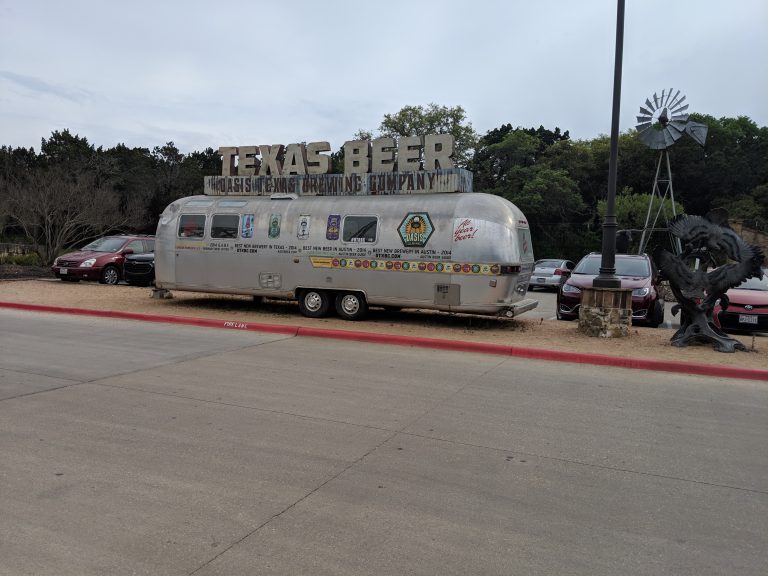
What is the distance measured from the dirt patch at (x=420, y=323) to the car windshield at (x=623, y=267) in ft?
6.08

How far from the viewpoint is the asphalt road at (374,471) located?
3.39 meters

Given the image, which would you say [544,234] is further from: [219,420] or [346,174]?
[219,420]

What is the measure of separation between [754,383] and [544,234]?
3076cm

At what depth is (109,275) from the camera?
2011 centimetres

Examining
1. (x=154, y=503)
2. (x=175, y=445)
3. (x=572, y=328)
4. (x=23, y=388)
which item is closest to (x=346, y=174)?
(x=572, y=328)

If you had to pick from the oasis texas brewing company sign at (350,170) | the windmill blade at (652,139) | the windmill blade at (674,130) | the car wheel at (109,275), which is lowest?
the car wheel at (109,275)

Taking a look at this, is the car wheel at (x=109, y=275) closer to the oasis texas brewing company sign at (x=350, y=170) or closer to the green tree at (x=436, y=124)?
the oasis texas brewing company sign at (x=350, y=170)

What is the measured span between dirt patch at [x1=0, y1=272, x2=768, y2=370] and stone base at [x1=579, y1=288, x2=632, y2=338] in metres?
0.20

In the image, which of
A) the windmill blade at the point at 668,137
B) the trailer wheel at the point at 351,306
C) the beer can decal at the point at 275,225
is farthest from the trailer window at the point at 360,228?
the windmill blade at the point at 668,137

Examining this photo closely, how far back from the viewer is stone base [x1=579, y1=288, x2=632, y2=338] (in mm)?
10711

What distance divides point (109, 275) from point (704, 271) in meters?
17.6

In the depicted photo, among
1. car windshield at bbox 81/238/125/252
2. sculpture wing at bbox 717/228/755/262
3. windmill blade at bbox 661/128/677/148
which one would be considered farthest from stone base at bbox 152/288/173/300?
windmill blade at bbox 661/128/677/148

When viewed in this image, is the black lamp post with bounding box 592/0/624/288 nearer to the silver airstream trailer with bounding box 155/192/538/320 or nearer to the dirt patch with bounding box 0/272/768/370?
the dirt patch with bounding box 0/272/768/370

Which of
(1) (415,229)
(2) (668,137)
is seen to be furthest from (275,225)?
(2) (668,137)
